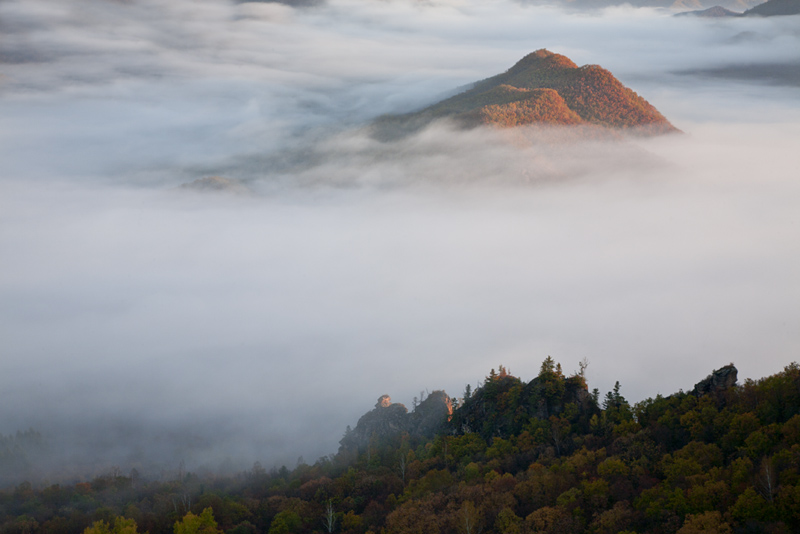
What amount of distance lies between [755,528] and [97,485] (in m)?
145

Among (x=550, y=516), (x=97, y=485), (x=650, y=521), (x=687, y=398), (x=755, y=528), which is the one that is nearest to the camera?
(x=755, y=528)

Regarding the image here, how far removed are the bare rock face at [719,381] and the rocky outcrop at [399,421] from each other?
5889 centimetres

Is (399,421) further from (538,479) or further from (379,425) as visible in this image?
(538,479)

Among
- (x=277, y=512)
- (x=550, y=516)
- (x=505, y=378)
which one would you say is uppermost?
(x=505, y=378)

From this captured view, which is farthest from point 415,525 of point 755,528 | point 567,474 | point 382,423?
point 382,423

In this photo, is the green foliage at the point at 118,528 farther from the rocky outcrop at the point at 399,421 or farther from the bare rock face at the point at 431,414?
the bare rock face at the point at 431,414

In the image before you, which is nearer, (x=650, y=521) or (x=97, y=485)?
(x=650, y=521)

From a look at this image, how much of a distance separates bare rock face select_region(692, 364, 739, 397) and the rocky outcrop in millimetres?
58893

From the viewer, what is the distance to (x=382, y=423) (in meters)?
174

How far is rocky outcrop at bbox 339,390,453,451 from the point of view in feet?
518

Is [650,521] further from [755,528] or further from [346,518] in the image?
[346,518]

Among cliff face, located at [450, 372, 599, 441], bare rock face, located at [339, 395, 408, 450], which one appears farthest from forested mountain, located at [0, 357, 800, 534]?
bare rock face, located at [339, 395, 408, 450]

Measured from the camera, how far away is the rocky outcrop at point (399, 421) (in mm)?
157750

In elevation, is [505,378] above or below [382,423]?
above
